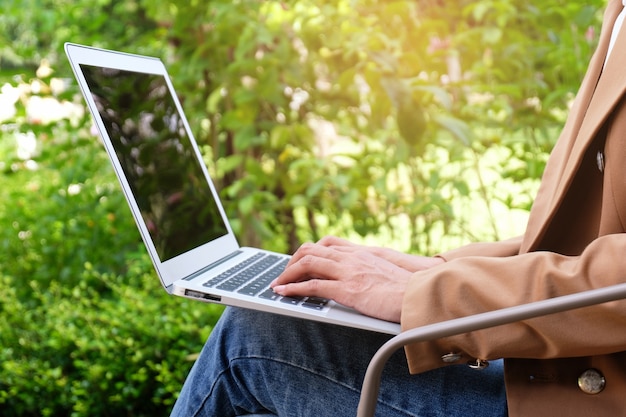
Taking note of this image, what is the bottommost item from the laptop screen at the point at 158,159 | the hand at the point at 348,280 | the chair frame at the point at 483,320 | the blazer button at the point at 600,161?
the chair frame at the point at 483,320

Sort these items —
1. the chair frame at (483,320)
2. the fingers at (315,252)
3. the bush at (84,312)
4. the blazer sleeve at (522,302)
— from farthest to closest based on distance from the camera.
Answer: the bush at (84,312) < the fingers at (315,252) < the blazer sleeve at (522,302) < the chair frame at (483,320)

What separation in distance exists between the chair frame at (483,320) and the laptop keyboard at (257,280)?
20 centimetres

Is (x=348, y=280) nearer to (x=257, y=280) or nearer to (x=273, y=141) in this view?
(x=257, y=280)

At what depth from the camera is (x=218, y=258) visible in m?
1.58

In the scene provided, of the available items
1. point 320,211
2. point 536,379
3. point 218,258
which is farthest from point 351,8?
point 536,379

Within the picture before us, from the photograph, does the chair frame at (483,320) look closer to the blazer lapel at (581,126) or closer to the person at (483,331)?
the person at (483,331)

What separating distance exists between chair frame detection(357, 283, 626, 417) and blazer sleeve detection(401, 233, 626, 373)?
0.10m

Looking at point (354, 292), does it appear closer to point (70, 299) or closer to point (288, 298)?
point (288, 298)

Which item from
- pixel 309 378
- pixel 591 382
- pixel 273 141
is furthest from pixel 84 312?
pixel 591 382

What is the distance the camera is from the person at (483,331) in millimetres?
1005

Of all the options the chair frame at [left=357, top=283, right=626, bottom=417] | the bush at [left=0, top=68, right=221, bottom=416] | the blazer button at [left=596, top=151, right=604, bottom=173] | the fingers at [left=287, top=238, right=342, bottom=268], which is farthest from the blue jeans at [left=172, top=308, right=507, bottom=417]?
the bush at [left=0, top=68, right=221, bottom=416]

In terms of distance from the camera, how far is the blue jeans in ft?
3.75

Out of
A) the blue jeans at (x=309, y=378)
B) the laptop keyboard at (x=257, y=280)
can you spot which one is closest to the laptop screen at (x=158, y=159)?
the laptop keyboard at (x=257, y=280)

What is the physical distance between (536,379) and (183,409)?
0.61m
